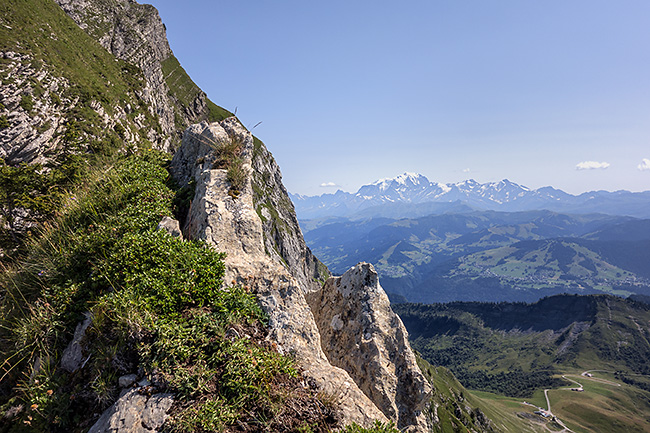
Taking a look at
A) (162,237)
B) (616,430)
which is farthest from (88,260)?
(616,430)

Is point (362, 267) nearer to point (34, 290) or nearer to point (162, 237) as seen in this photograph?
point (162, 237)

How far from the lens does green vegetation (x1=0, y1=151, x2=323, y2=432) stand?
5086 mm

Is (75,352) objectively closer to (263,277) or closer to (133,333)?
(133,333)

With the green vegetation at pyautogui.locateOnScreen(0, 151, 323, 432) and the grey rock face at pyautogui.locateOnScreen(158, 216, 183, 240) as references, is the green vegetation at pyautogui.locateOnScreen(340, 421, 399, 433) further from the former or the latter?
the grey rock face at pyautogui.locateOnScreen(158, 216, 183, 240)

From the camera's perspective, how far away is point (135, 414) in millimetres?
4551

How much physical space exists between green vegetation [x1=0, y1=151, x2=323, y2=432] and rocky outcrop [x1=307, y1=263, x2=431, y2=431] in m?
5.37

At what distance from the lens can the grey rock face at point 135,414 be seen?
14.6 feet

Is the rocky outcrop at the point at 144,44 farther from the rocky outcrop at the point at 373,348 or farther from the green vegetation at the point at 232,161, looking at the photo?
the rocky outcrop at the point at 373,348

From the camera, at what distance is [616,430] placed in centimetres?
16488

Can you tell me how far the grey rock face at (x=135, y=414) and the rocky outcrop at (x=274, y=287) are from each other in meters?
2.71

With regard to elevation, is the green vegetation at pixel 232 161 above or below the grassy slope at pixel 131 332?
above

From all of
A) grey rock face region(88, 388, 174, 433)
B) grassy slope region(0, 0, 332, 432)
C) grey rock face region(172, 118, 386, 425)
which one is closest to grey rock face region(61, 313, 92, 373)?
grassy slope region(0, 0, 332, 432)

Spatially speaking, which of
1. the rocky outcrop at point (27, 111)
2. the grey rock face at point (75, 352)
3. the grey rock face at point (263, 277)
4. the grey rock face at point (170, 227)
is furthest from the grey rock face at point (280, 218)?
the grey rock face at point (75, 352)

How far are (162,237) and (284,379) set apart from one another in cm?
548
